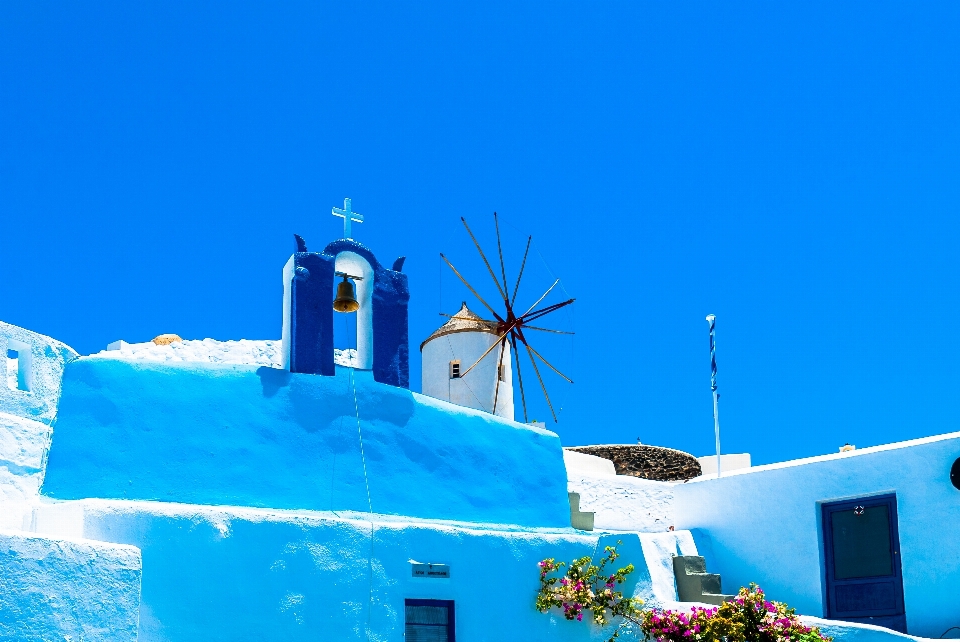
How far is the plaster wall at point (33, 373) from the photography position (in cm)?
1038

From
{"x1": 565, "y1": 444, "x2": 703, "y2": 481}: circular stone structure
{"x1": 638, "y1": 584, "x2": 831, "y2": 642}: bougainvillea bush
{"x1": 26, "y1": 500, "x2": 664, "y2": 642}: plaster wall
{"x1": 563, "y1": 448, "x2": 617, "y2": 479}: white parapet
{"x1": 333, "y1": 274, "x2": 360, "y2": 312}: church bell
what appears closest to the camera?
{"x1": 26, "y1": 500, "x2": 664, "y2": 642}: plaster wall

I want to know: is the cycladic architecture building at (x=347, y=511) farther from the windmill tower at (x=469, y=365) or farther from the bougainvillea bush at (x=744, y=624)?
the windmill tower at (x=469, y=365)

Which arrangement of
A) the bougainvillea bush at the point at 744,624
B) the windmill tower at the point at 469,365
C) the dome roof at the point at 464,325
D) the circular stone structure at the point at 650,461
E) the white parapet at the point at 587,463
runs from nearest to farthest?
the bougainvillea bush at the point at 744,624
the white parapet at the point at 587,463
the windmill tower at the point at 469,365
the dome roof at the point at 464,325
the circular stone structure at the point at 650,461

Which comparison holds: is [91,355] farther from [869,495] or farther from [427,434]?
[869,495]

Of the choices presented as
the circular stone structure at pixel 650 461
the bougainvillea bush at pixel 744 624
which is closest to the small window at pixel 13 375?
the bougainvillea bush at pixel 744 624

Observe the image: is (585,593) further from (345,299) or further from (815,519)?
(345,299)

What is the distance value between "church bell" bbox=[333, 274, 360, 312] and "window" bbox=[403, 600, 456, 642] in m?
3.05

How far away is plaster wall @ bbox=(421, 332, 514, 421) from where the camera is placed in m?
20.3

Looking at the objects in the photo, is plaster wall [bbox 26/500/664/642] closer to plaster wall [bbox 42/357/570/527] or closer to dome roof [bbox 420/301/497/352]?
plaster wall [bbox 42/357/570/527]

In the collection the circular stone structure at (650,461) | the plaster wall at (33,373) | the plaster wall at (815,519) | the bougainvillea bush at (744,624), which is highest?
the circular stone structure at (650,461)

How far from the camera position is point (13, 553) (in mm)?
7621

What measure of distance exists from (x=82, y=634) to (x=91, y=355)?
310 cm

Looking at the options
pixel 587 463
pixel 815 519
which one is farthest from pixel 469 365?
pixel 815 519

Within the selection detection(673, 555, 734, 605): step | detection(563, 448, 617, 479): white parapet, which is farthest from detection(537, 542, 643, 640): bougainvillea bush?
detection(563, 448, 617, 479): white parapet
